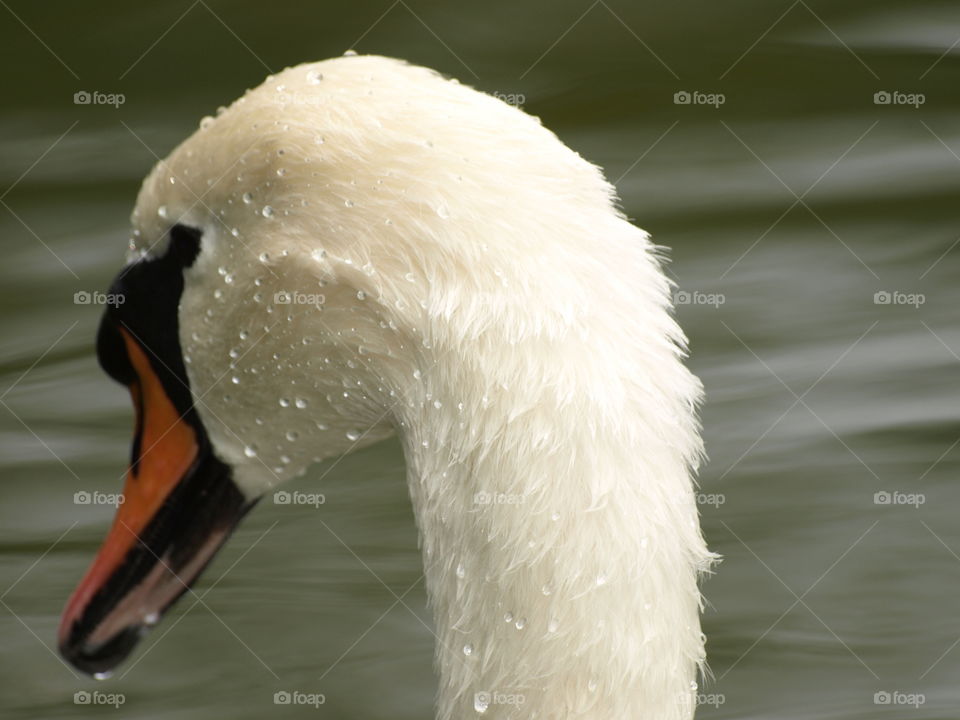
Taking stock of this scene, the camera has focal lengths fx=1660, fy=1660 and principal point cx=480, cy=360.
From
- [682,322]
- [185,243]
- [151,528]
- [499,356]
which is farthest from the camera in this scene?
[682,322]

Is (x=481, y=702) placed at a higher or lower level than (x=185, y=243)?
lower

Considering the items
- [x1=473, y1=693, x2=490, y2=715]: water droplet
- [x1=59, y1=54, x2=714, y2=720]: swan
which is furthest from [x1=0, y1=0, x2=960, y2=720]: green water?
[x1=59, y1=54, x2=714, y2=720]: swan

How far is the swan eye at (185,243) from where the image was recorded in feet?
7.72

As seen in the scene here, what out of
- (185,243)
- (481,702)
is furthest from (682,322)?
(481,702)

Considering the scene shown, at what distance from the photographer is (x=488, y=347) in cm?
197

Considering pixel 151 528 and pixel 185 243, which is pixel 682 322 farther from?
pixel 185 243

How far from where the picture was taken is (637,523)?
1.97 metres

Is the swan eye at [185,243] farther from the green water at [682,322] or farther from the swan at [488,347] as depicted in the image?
the green water at [682,322]

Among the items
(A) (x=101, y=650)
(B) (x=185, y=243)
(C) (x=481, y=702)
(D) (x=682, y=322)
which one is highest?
(D) (x=682, y=322)

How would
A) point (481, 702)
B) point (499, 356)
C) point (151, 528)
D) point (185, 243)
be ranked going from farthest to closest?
point (151, 528) → point (185, 243) → point (481, 702) → point (499, 356)

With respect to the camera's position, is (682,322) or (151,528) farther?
(682,322)

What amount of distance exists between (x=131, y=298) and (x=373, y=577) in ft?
6.24

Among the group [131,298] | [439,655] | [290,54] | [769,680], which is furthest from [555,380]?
[290,54]

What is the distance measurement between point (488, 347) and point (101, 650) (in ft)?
3.60
